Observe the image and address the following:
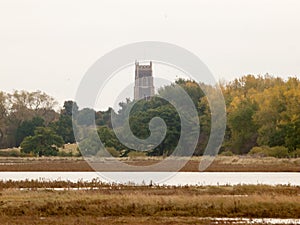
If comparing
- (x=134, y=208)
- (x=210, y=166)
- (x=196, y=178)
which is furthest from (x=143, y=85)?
(x=134, y=208)

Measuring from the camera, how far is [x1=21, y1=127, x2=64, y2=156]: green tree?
111125 millimetres

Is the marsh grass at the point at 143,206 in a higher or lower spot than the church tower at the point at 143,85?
lower

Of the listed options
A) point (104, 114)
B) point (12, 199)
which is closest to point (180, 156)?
point (104, 114)

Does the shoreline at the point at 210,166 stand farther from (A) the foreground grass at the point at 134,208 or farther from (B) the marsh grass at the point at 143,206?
(A) the foreground grass at the point at 134,208

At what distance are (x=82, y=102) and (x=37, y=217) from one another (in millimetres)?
25910

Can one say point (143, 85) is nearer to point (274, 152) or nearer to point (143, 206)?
point (274, 152)

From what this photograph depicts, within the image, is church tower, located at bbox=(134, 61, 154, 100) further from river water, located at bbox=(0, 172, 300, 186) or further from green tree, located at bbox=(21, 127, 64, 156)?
river water, located at bbox=(0, 172, 300, 186)

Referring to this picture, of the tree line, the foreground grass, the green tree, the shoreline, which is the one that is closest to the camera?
the foreground grass

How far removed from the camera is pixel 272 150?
92.1m

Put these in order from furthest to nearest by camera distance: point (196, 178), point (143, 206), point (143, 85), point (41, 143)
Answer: point (143, 85) → point (41, 143) → point (196, 178) → point (143, 206)

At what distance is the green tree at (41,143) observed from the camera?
111125 millimetres

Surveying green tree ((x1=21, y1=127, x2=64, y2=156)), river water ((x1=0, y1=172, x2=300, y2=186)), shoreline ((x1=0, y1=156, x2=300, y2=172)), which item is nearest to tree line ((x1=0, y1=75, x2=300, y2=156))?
green tree ((x1=21, y1=127, x2=64, y2=156))

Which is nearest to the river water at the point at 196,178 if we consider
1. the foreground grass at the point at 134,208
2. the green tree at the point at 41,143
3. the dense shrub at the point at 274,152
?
the foreground grass at the point at 134,208

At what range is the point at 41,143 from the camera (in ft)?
369
